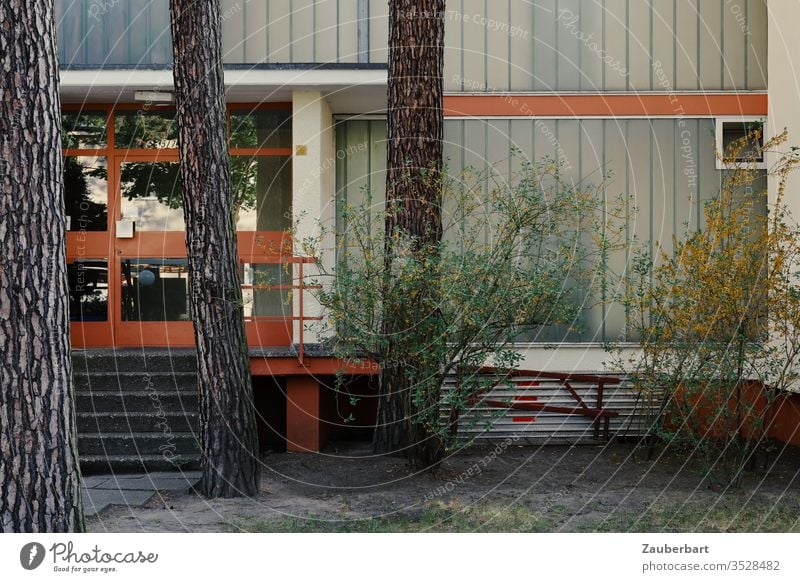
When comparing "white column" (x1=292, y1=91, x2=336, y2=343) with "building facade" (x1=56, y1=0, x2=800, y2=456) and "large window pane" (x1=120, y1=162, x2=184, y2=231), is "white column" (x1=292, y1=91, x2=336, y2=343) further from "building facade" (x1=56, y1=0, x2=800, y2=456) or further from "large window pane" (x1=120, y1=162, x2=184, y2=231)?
"large window pane" (x1=120, y1=162, x2=184, y2=231)

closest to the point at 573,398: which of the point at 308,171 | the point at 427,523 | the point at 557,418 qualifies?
the point at 557,418

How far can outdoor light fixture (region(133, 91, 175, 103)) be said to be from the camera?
10.2m

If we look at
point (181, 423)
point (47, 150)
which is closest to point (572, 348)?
point (181, 423)

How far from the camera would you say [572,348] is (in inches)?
410

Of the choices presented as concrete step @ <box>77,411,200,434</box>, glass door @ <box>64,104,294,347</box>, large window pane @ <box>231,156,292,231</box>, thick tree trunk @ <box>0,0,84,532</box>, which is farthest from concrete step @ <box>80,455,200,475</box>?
thick tree trunk @ <box>0,0,84,532</box>

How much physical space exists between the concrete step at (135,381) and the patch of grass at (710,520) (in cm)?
441

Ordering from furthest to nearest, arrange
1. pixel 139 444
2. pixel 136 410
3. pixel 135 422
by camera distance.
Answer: pixel 136 410 → pixel 135 422 → pixel 139 444

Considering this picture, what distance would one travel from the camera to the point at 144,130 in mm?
11062

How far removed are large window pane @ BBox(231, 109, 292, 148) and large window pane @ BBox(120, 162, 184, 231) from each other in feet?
2.89

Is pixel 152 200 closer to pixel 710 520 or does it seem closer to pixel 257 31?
pixel 257 31

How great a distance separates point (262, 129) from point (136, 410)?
3436 millimetres

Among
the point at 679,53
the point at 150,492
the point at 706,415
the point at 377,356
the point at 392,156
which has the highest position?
the point at 679,53

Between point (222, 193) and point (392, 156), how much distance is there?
5.27 ft
